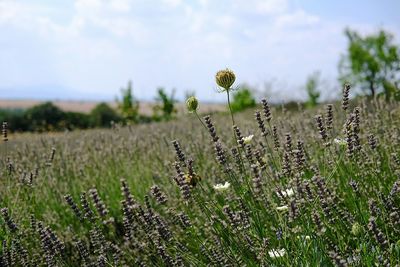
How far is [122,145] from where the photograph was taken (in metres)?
5.43

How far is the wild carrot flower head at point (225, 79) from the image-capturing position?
2539 mm

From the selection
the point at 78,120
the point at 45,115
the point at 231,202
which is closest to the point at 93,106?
the point at 78,120

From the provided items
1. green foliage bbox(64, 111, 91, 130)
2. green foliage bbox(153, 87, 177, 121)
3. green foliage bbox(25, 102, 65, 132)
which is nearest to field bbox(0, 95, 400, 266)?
green foliage bbox(153, 87, 177, 121)

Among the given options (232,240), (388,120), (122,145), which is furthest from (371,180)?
(122,145)

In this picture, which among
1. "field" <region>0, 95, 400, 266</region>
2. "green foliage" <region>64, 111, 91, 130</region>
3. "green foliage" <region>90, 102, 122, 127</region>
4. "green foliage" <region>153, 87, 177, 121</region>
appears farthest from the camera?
"green foliage" <region>90, 102, 122, 127</region>

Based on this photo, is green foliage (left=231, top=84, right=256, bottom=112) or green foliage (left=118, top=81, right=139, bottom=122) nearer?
green foliage (left=118, top=81, right=139, bottom=122)

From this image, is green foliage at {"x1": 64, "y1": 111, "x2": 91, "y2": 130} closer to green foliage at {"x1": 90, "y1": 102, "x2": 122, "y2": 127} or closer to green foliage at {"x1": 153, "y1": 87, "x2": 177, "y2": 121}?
green foliage at {"x1": 90, "y1": 102, "x2": 122, "y2": 127}

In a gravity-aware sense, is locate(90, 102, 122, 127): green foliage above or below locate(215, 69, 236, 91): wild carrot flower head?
below

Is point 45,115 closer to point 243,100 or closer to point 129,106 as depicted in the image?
point 129,106

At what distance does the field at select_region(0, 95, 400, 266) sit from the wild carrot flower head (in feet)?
0.61

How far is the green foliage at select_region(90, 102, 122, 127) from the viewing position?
2152 cm

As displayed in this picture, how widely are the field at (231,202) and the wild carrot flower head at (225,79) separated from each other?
19 cm

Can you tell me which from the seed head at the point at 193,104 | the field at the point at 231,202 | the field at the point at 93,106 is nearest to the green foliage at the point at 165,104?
the field at the point at 93,106

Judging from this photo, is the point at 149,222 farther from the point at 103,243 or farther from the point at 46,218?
the point at 46,218
